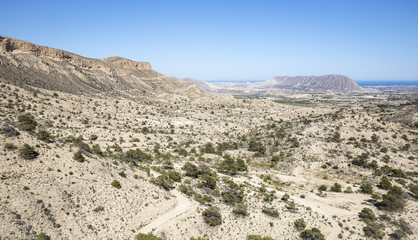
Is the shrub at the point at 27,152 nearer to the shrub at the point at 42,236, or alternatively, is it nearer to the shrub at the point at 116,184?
the shrub at the point at 116,184

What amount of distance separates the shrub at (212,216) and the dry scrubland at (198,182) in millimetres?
116

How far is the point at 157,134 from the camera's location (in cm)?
6800

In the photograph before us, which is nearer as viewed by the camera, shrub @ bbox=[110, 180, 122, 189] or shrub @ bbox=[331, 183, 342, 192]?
shrub @ bbox=[110, 180, 122, 189]

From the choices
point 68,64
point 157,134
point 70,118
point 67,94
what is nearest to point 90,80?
point 68,64

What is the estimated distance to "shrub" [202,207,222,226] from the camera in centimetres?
2666

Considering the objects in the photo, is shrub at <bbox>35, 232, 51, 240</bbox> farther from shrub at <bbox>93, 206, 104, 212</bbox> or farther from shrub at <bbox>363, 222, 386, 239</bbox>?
shrub at <bbox>363, 222, 386, 239</bbox>

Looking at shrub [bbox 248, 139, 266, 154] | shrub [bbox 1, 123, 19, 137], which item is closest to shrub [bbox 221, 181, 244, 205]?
shrub [bbox 248, 139, 266, 154]

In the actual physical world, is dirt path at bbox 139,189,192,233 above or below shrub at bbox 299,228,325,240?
above

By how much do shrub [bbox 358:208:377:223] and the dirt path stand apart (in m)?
22.6

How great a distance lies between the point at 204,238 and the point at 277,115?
309 feet

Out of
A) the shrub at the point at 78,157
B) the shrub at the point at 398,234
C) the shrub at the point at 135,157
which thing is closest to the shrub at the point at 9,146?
the shrub at the point at 78,157

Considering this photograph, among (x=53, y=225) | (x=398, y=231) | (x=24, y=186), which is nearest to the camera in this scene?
→ (x=53, y=225)

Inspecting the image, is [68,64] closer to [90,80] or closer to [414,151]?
[90,80]

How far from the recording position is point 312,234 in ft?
87.7
